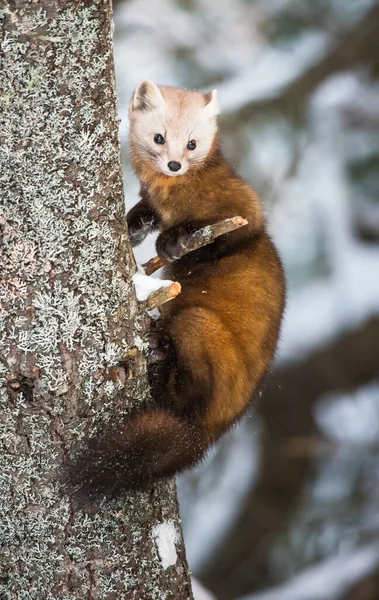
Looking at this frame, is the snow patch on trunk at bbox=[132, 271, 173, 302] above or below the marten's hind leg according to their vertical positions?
above

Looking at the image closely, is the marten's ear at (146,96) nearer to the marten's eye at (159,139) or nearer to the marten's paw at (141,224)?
the marten's eye at (159,139)

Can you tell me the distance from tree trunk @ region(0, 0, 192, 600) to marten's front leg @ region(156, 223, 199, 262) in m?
0.48

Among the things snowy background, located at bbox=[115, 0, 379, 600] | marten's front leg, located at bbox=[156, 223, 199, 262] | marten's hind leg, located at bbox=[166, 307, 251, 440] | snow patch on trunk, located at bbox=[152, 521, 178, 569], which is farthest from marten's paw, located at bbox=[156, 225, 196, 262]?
snowy background, located at bbox=[115, 0, 379, 600]

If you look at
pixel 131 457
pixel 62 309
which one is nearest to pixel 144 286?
pixel 62 309

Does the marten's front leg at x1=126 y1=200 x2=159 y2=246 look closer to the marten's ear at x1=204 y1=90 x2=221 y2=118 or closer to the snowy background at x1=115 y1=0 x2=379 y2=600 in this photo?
the marten's ear at x1=204 y1=90 x2=221 y2=118

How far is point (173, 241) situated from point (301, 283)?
109 inches

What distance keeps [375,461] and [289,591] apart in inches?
34.4

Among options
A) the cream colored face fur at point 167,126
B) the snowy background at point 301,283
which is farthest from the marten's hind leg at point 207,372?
the snowy background at point 301,283

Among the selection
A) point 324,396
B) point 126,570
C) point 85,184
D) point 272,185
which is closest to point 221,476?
point 324,396

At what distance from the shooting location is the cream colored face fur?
9.02ft

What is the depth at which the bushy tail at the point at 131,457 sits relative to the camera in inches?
74.5

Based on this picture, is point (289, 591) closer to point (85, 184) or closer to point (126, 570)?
point (126, 570)

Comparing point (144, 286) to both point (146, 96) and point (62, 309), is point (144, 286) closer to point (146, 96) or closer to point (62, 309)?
point (62, 309)

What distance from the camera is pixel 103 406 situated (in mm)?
1936
